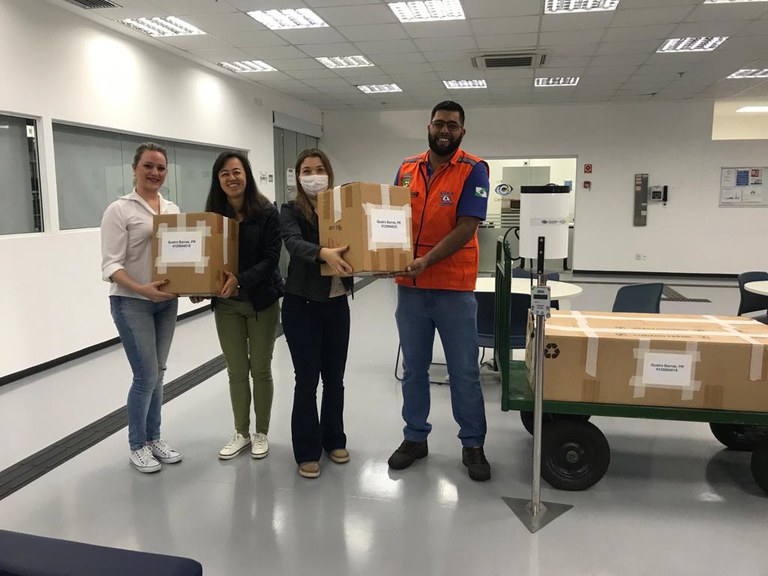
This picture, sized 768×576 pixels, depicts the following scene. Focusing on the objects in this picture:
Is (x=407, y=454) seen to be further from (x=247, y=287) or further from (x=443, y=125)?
Result: (x=443, y=125)

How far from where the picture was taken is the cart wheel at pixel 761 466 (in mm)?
2514

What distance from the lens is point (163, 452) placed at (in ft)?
9.55

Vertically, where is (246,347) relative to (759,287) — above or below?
below

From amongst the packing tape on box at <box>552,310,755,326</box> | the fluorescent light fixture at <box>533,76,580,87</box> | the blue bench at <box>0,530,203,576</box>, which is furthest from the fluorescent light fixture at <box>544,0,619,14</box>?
the blue bench at <box>0,530,203,576</box>

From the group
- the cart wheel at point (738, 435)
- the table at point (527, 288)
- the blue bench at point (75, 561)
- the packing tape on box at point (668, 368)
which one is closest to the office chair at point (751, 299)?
the table at point (527, 288)

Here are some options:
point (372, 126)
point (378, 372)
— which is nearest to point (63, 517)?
point (378, 372)

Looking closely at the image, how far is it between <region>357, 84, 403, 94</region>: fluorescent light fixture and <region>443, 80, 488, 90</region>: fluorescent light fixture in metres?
0.79

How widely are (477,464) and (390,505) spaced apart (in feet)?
1.63

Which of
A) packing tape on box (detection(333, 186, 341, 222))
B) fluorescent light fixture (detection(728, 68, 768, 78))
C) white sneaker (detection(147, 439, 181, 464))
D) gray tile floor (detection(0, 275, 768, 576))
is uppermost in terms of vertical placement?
fluorescent light fixture (detection(728, 68, 768, 78))

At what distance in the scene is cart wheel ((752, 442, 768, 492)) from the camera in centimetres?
251

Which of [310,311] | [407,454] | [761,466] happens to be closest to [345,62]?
[310,311]

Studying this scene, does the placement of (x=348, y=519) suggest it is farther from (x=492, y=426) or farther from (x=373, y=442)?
(x=492, y=426)

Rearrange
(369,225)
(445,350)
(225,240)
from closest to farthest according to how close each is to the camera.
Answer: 1. (369,225)
2. (225,240)
3. (445,350)

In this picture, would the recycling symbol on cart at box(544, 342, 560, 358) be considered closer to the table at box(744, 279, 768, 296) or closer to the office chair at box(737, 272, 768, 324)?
the table at box(744, 279, 768, 296)
